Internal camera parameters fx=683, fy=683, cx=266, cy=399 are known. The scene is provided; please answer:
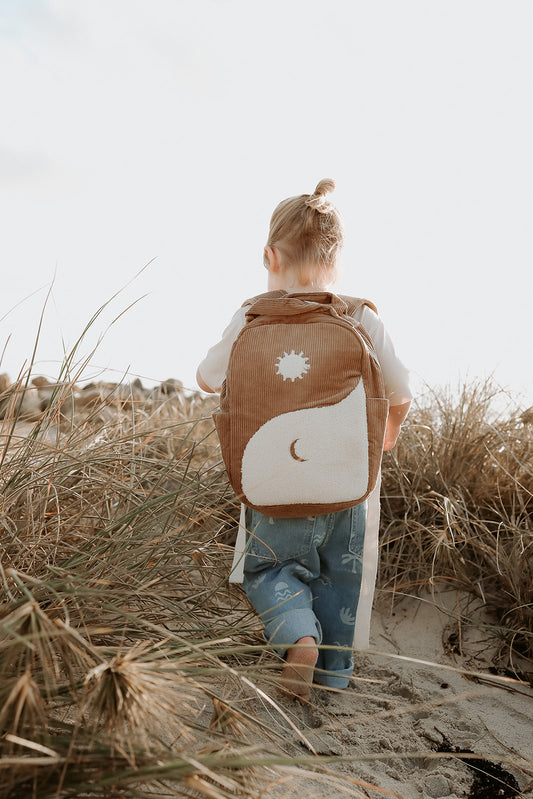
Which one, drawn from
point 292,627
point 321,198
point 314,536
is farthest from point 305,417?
point 321,198

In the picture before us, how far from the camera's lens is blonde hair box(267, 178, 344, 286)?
2285 mm

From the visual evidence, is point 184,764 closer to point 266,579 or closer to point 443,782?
point 443,782

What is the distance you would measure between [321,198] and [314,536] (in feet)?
3.66

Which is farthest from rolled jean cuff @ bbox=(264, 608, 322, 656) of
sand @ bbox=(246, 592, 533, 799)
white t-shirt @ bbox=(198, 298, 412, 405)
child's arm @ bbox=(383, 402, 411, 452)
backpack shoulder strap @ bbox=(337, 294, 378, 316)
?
backpack shoulder strap @ bbox=(337, 294, 378, 316)

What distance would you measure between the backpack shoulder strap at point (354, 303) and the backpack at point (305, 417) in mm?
204

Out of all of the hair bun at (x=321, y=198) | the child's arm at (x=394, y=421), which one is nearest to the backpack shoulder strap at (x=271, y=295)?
the hair bun at (x=321, y=198)

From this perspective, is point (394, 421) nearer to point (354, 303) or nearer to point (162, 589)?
point (354, 303)

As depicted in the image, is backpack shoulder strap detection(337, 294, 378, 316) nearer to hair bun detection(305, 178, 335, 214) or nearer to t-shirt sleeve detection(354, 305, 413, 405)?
t-shirt sleeve detection(354, 305, 413, 405)

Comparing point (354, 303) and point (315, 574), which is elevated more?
point (354, 303)

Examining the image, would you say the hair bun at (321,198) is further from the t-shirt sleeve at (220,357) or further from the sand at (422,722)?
the sand at (422,722)

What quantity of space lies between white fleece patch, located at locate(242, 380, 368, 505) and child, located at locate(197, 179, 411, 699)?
18cm

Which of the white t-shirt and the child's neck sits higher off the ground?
the child's neck

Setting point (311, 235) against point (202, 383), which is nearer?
point (311, 235)

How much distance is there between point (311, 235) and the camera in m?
2.29
